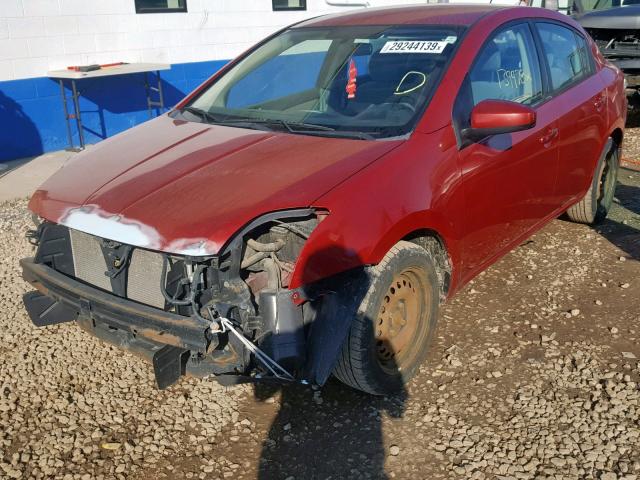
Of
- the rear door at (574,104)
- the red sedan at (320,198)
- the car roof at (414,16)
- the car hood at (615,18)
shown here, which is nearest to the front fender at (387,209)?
the red sedan at (320,198)

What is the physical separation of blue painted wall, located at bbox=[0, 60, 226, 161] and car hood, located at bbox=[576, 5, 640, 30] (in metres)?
5.73

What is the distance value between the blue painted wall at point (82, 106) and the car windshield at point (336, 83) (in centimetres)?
480

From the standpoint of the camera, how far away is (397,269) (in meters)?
3.13

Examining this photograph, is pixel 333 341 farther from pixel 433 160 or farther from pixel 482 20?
pixel 482 20

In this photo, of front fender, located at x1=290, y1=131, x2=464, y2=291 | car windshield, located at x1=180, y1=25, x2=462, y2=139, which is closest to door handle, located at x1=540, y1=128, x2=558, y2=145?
car windshield, located at x1=180, y1=25, x2=462, y2=139

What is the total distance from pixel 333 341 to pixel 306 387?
72 centimetres

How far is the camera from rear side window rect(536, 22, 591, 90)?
4.50 metres

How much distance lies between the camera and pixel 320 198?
2857 mm

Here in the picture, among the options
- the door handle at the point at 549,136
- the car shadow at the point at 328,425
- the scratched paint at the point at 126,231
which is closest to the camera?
the scratched paint at the point at 126,231

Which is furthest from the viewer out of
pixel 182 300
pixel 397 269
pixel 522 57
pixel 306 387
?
pixel 522 57

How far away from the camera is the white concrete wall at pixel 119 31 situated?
26.4 feet

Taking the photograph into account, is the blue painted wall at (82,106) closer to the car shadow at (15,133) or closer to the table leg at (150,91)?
the car shadow at (15,133)

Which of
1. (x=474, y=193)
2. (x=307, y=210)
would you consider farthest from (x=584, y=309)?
(x=307, y=210)

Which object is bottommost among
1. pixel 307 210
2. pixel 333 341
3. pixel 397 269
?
→ pixel 333 341
